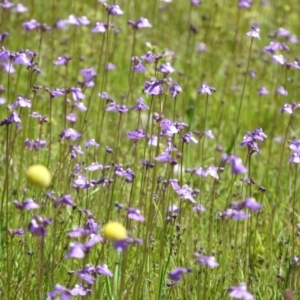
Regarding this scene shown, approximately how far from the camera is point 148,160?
3.18 metres

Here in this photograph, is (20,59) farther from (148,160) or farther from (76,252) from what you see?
(76,252)

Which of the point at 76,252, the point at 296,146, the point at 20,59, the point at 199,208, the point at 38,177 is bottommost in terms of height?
the point at 76,252

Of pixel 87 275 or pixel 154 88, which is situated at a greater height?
pixel 154 88

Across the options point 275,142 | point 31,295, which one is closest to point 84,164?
point 31,295

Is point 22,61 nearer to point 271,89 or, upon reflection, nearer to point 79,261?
point 79,261

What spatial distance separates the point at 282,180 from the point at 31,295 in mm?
1891

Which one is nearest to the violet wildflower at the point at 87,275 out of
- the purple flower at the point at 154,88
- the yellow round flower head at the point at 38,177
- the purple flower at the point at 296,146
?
the yellow round flower head at the point at 38,177

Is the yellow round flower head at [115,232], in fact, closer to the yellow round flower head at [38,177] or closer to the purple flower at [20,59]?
the yellow round flower head at [38,177]

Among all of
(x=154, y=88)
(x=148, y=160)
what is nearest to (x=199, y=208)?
(x=148, y=160)

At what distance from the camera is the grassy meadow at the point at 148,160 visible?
Answer: 9.22 ft

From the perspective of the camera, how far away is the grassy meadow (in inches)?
111

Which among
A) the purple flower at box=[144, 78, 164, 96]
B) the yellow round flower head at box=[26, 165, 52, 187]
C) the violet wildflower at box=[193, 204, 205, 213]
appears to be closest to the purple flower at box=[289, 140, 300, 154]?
the violet wildflower at box=[193, 204, 205, 213]

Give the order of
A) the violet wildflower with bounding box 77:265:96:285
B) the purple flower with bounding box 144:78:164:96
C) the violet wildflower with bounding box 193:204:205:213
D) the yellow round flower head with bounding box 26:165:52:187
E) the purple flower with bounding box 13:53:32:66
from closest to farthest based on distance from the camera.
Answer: the yellow round flower head with bounding box 26:165:52:187 < the violet wildflower with bounding box 77:265:96:285 < the purple flower with bounding box 144:78:164:96 < the purple flower with bounding box 13:53:32:66 < the violet wildflower with bounding box 193:204:205:213

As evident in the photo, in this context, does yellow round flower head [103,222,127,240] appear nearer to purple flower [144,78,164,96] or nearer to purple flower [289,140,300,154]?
purple flower [144,78,164,96]
